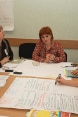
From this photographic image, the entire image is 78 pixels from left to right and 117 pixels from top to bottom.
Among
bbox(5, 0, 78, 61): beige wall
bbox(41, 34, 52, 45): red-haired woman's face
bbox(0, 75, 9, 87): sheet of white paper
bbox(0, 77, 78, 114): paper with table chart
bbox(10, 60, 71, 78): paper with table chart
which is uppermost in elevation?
bbox(5, 0, 78, 61): beige wall

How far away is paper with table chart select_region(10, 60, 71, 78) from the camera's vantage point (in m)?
2.00

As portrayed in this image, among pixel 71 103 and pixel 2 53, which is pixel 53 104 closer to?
pixel 71 103

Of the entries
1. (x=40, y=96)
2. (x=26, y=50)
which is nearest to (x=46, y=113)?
(x=40, y=96)

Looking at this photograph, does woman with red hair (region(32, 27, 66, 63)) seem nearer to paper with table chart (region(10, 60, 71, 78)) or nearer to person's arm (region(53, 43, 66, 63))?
person's arm (region(53, 43, 66, 63))

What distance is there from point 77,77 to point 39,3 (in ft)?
6.24

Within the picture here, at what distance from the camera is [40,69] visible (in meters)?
2.19

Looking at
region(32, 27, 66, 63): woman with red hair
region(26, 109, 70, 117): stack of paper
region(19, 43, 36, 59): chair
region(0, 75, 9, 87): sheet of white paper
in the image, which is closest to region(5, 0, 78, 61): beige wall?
region(19, 43, 36, 59): chair

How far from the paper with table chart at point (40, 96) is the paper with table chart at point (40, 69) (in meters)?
0.24

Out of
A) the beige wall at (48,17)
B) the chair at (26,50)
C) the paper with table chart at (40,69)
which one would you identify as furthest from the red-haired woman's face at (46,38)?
the beige wall at (48,17)

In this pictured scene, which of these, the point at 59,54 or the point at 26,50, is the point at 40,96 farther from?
the point at 26,50

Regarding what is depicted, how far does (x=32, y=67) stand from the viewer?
89.2 inches

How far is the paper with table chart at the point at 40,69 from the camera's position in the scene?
1995 mm

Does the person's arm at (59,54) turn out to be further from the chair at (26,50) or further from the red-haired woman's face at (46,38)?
the chair at (26,50)

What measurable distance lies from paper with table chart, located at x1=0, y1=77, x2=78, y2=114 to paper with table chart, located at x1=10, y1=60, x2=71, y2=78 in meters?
0.24
